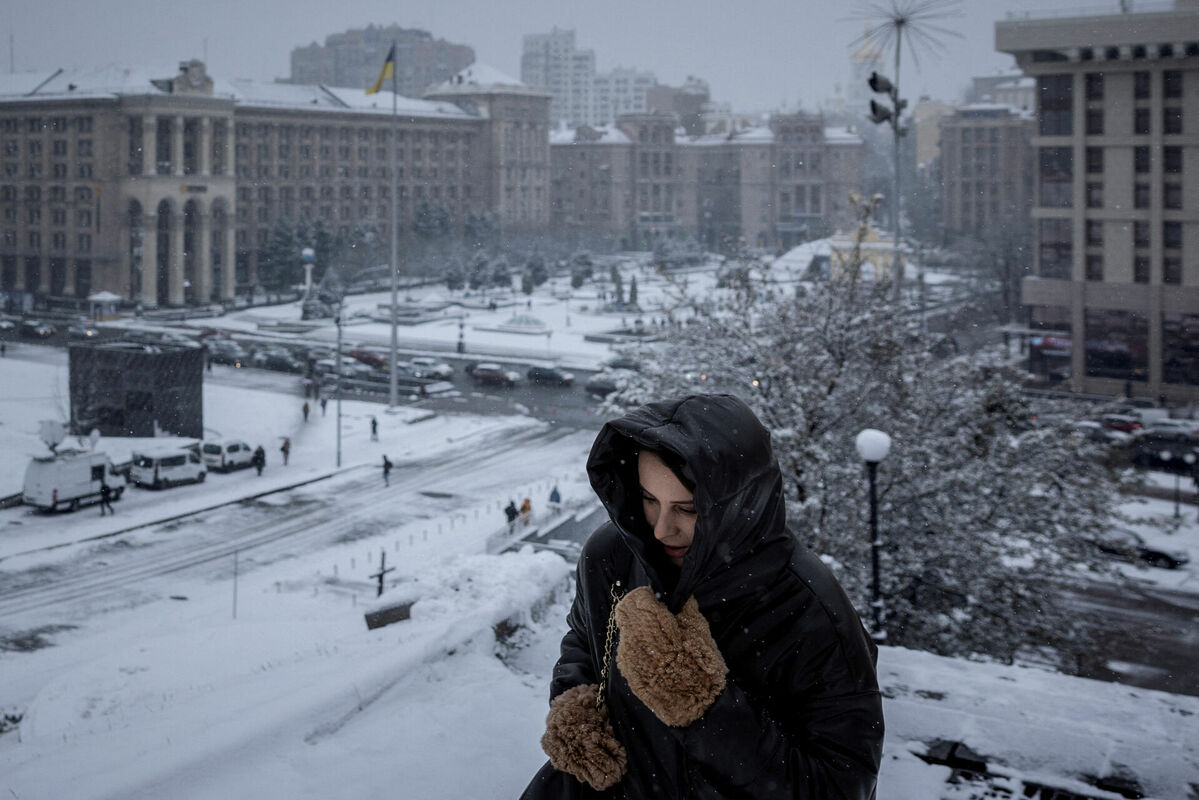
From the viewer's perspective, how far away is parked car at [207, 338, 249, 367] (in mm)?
34000

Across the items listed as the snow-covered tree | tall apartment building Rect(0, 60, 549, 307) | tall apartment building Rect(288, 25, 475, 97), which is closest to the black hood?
the snow-covered tree

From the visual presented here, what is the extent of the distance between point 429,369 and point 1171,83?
70.4 feet

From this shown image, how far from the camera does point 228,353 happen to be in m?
34.3

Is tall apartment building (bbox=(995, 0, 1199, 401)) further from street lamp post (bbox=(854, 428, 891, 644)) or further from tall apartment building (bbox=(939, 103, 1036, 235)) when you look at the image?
tall apartment building (bbox=(939, 103, 1036, 235))

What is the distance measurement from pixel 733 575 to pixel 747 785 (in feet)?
1.14

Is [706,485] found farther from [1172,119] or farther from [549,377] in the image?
[549,377]

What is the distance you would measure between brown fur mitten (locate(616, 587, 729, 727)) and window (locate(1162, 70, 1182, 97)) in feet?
99.4

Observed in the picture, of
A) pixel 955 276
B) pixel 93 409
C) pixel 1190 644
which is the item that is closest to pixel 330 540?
pixel 93 409

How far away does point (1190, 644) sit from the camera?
41.4 ft

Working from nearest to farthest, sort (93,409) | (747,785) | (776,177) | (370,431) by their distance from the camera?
(747,785), (93,409), (370,431), (776,177)

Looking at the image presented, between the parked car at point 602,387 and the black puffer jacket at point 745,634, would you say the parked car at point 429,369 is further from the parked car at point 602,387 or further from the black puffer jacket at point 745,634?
the black puffer jacket at point 745,634

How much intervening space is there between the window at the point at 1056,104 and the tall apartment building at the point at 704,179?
171 ft

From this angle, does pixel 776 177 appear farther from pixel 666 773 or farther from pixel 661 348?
pixel 666 773

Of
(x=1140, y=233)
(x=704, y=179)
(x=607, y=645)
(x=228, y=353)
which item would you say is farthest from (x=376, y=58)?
(x=607, y=645)
